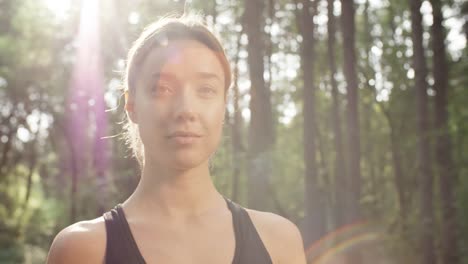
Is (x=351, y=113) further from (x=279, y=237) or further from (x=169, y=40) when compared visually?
(x=169, y=40)

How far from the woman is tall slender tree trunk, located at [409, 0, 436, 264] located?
47.4 feet

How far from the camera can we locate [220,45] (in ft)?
8.11

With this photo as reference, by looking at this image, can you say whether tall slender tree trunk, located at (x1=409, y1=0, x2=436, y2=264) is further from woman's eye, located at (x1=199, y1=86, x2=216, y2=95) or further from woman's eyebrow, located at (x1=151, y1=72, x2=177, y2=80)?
woman's eyebrow, located at (x1=151, y1=72, x2=177, y2=80)

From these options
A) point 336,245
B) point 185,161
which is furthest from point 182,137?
point 336,245

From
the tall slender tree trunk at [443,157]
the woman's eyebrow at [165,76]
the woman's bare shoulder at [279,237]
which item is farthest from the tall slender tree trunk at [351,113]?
the woman's eyebrow at [165,76]

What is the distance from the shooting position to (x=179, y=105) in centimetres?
230

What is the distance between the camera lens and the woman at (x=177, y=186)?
2252 millimetres

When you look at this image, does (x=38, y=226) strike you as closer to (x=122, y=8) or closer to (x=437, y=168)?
(x=122, y=8)

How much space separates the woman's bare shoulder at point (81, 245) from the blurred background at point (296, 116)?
8.62 meters

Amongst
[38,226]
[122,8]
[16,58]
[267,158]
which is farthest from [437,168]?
[38,226]

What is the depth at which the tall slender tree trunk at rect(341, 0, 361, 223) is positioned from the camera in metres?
15.2

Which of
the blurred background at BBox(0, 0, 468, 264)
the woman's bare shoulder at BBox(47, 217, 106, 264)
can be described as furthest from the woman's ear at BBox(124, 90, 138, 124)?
the blurred background at BBox(0, 0, 468, 264)

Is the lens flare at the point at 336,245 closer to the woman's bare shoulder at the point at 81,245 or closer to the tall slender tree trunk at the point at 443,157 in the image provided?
the tall slender tree trunk at the point at 443,157

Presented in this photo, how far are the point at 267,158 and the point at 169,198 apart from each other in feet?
36.2
